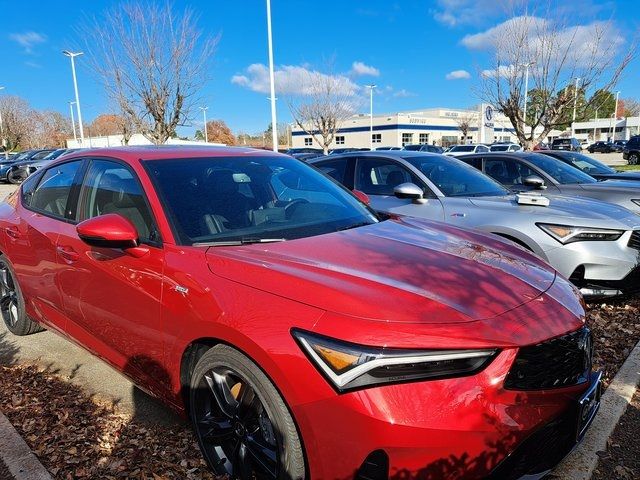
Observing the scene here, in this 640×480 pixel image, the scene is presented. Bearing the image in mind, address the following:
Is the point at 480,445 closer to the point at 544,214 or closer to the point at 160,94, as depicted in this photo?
the point at 544,214

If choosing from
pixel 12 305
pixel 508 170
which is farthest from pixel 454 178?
pixel 12 305

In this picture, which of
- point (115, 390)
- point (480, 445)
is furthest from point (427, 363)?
point (115, 390)

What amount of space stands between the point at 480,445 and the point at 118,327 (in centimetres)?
204

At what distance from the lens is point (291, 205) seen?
3.19 metres

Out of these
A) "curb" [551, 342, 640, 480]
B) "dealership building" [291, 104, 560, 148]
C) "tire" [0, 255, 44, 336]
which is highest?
"dealership building" [291, 104, 560, 148]

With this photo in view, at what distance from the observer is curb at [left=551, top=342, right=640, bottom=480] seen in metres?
2.38

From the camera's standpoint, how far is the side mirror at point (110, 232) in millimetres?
2484

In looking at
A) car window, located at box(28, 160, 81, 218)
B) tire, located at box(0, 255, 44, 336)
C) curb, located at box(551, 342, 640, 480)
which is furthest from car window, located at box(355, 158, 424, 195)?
tire, located at box(0, 255, 44, 336)

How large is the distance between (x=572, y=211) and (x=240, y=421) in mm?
3978

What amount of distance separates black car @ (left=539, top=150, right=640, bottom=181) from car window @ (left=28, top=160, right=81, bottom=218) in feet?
27.7

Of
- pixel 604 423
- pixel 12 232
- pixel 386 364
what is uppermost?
pixel 12 232

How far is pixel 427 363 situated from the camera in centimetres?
A: 176

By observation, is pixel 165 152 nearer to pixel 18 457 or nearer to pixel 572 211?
pixel 18 457

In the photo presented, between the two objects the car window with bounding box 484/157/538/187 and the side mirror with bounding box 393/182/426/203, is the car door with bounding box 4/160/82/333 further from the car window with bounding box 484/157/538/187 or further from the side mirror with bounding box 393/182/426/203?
the car window with bounding box 484/157/538/187
